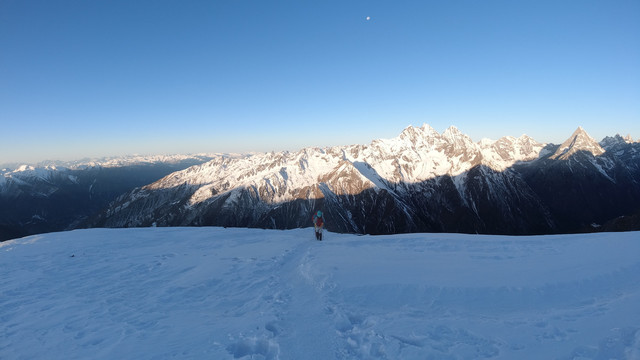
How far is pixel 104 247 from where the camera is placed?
20.8 m

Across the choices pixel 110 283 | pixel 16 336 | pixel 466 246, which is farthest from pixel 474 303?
pixel 110 283

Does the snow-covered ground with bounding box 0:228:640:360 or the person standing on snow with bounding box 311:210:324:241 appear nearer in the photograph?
the snow-covered ground with bounding box 0:228:640:360

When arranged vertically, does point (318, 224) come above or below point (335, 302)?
above

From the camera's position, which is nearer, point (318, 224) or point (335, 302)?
point (335, 302)

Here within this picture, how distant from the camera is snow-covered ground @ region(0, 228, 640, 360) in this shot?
7805mm

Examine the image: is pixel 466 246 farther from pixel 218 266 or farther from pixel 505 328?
pixel 218 266

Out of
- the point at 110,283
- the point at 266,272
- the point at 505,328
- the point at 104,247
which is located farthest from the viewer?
the point at 104,247

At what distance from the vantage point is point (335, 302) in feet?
35.7

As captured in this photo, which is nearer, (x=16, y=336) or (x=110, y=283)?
(x=16, y=336)

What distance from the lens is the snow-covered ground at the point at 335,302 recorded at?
7.80m

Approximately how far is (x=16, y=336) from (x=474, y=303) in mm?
15902

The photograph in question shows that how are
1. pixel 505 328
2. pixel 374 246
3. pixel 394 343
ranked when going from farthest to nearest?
pixel 374 246, pixel 505 328, pixel 394 343

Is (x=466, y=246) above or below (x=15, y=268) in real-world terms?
above

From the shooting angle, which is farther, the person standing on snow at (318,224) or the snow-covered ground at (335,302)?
the person standing on snow at (318,224)
